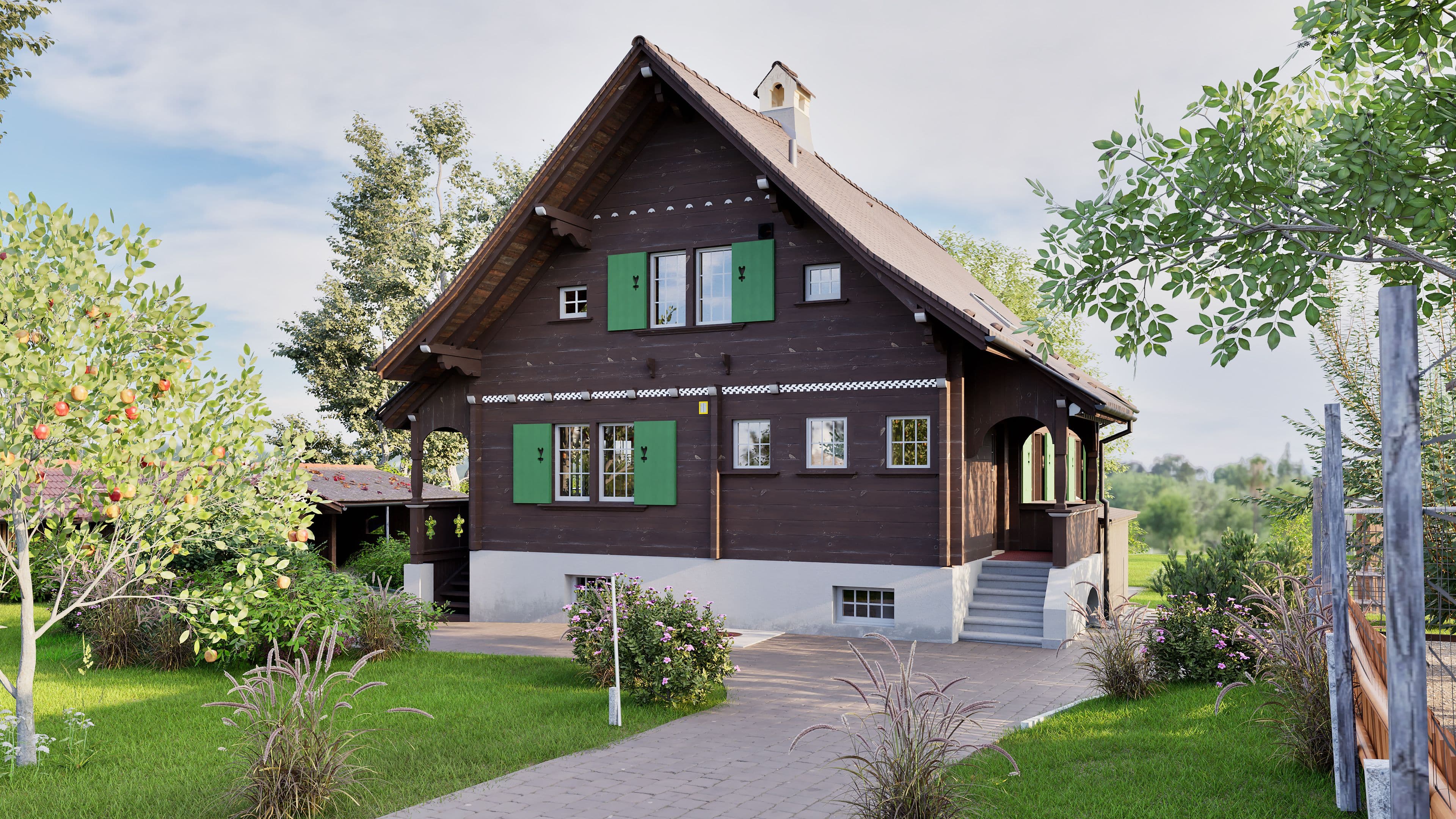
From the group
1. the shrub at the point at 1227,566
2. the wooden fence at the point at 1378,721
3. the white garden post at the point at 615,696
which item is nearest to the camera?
the wooden fence at the point at 1378,721

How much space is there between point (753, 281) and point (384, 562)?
29.8 feet

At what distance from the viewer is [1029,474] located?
17.8 meters

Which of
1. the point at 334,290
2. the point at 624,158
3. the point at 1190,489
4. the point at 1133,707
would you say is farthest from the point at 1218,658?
the point at 1190,489

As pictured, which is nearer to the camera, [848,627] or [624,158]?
[848,627]

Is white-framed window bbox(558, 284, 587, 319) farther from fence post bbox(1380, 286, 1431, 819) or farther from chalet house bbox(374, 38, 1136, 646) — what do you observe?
fence post bbox(1380, 286, 1431, 819)

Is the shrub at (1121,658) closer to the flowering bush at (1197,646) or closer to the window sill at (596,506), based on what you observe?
the flowering bush at (1197,646)

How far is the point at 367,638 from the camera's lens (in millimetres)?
11945

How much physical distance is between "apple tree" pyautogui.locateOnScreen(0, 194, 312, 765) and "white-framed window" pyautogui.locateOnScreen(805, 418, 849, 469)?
770 cm

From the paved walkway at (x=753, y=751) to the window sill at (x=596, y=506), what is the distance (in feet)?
9.85

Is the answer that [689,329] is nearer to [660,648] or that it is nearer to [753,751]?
[660,648]

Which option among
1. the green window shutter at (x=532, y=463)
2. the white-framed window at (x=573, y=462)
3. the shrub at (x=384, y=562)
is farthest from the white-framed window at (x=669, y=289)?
the shrub at (x=384, y=562)

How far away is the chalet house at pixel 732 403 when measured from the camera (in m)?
13.5

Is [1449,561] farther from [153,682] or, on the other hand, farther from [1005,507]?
[153,682]

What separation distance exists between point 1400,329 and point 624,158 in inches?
513
